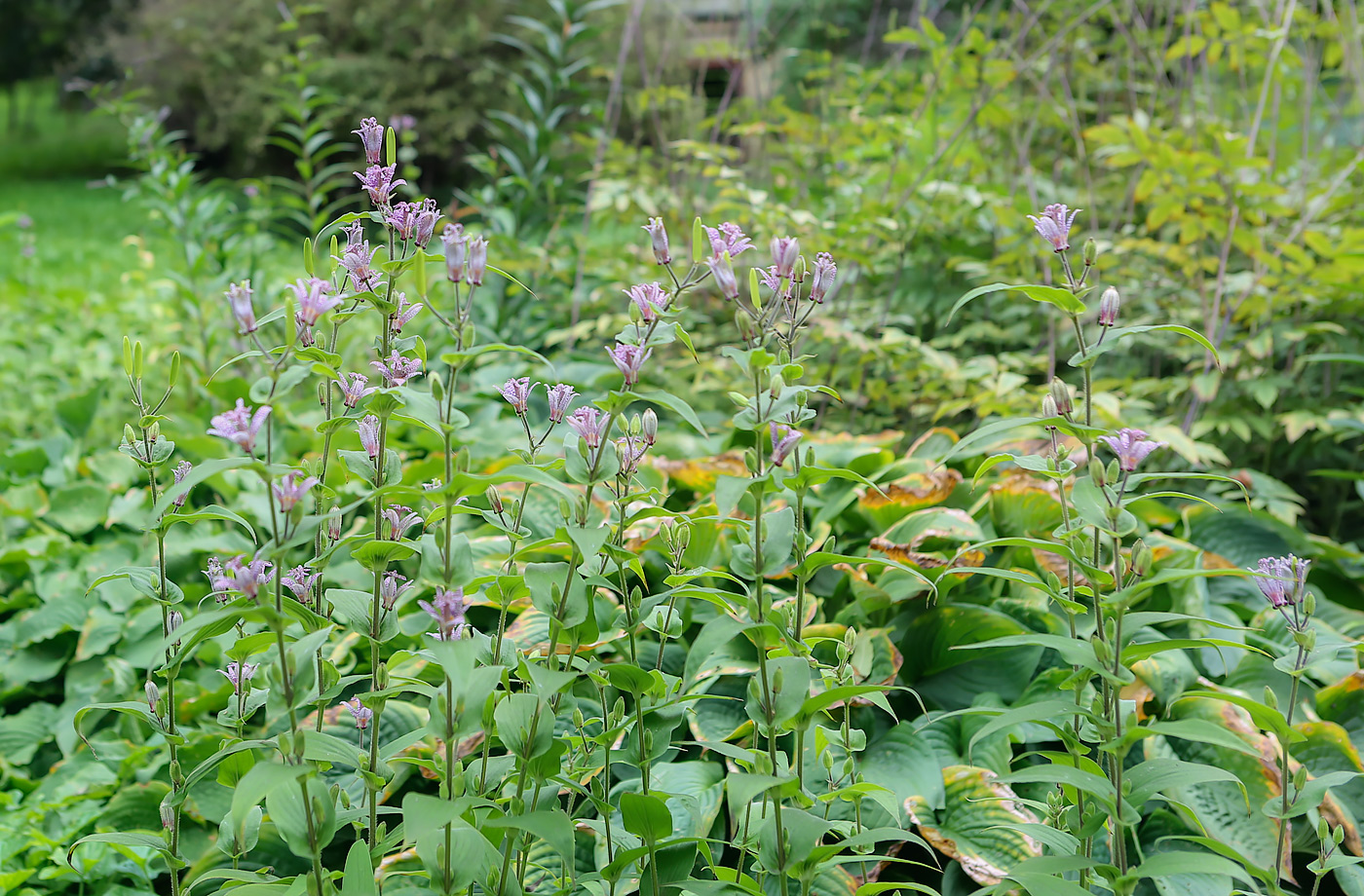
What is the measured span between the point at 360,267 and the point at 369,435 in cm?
18

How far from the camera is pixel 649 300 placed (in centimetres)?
94

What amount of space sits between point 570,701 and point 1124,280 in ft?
9.78

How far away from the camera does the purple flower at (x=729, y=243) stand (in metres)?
0.88

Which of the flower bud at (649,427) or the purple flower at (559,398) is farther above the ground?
the purple flower at (559,398)

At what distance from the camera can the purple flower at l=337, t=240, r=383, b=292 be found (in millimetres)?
918

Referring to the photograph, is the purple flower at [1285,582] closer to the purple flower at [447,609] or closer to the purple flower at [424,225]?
the purple flower at [447,609]

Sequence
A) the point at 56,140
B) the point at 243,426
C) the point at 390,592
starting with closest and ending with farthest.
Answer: the point at 243,426
the point at 390,592
the point at 56,140

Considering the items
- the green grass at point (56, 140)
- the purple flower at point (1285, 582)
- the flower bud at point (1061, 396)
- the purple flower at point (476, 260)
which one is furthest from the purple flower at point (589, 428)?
the green grass at point (56, 140)

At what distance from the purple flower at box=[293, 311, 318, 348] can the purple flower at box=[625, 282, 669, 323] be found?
0.31 meters

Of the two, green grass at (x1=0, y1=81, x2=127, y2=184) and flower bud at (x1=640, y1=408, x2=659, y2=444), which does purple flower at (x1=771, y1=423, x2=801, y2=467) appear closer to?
flower bud at (x1=640, y1=408, x2=659, y2=444)

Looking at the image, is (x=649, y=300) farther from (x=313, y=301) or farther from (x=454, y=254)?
(x=313, y=301)

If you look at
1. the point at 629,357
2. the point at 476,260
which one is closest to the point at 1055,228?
the point at 629,357

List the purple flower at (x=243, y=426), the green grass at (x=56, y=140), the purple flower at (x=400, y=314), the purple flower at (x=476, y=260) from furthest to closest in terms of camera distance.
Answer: the green grass at (x=56, y=140), the purple flower at (x=400, y=314), the purple flower at (x=476, y=260), the purple flower at (x=243, y=426)

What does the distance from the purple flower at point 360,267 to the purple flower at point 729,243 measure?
36 cm
